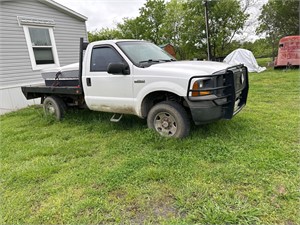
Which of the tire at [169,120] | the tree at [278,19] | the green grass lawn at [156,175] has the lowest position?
the green grass lawn at [156,175]

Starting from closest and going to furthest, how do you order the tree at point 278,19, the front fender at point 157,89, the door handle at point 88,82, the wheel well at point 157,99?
the front fender at point 157,89, the wheel well at point 157,99, the door handle at point 88,82, the tree at point 278,19

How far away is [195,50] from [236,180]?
18.6 meters

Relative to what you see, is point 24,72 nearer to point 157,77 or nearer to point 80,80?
point 80,80

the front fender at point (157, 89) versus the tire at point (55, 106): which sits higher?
the front fender at point (157, 89)

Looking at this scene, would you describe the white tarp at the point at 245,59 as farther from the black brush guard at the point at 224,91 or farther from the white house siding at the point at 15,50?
the black brush guard at the point at 224,91

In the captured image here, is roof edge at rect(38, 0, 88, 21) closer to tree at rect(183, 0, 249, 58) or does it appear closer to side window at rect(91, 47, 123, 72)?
side window at rect(91, 47, 123, 72)

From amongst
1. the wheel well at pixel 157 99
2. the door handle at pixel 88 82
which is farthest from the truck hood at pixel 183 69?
the door handle at pixel 88 82

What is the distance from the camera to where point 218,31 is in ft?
61.8

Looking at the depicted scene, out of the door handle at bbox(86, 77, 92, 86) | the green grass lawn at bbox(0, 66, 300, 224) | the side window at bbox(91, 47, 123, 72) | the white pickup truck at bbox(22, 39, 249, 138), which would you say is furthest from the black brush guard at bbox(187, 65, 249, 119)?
the door handle at bbox(86, 77, 92, 86)

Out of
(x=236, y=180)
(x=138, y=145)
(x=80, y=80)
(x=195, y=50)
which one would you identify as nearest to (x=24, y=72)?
(x=80, y=80)

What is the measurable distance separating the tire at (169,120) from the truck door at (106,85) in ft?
1.67

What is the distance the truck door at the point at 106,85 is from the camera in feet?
14.0

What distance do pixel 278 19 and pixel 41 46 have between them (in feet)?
64.7

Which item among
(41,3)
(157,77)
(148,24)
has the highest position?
(148,24)
